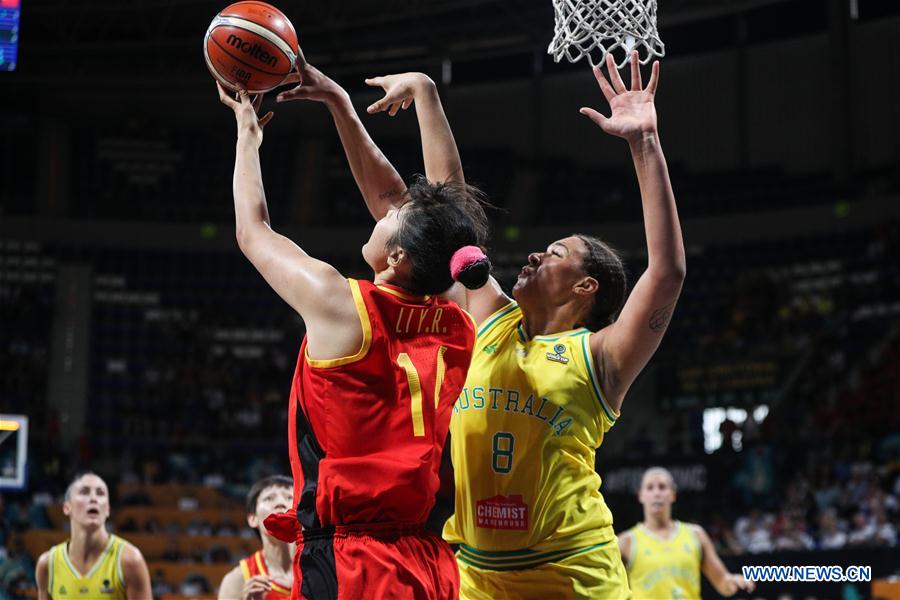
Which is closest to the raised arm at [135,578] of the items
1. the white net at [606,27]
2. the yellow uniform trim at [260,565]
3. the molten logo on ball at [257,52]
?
the yellow uniform trim at [260,565]

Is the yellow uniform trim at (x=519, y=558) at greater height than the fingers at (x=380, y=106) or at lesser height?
lesser

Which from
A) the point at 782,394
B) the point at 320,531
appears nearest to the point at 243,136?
the point at 320,531

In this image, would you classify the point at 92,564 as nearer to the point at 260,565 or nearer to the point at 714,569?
the point at 260,565

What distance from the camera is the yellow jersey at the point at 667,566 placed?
24.5ft

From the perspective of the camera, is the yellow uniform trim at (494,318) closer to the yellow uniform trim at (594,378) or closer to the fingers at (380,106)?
the yellow uniform trim at (594,378)

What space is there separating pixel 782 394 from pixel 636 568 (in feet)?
31.5

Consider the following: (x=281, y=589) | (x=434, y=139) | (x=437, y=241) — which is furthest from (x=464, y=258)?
(x=281, y=589)

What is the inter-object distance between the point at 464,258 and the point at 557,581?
3.61ft

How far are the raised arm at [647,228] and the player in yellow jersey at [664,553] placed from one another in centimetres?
421

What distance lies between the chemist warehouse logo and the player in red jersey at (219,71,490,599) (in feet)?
1.60

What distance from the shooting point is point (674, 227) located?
3.28 m

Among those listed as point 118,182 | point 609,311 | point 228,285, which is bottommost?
point 609,311

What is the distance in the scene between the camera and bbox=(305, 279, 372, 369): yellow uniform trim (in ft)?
9.68

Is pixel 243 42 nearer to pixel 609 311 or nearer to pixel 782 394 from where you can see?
pixel 609 311
